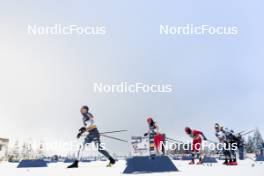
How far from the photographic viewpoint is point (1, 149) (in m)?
34.6

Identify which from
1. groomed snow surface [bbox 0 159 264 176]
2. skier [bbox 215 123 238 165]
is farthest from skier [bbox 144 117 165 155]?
skier [bbox 215 123 238 165]

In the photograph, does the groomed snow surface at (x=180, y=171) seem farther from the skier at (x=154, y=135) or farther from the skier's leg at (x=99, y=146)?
the skier at (x=154, y=135)

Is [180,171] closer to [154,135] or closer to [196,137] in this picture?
[154,135]

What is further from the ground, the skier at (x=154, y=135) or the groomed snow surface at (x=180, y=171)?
the skier at (x=154, y=135)

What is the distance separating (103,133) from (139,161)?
A: 2652 mm

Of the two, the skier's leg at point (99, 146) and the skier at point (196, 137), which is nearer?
the skier's leg at point (99, 146)

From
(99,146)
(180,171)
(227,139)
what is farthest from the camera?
(227,139)

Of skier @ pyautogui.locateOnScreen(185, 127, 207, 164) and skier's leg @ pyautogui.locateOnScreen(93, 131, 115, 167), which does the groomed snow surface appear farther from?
skier @ pyautogui.locateOnScreen(185, 127, 207, 164)

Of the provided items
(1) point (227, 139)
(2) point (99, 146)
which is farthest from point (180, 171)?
(1) point (227, 139)

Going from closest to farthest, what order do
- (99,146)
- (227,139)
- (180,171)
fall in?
(180,171)
(99,146)
(227,139)

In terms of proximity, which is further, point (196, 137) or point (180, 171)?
point (196, 137)

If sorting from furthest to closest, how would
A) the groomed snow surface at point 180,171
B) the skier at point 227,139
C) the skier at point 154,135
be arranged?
the skier at point 227,139, the skier at point 154,135, the groomed snow surface at point 180,171

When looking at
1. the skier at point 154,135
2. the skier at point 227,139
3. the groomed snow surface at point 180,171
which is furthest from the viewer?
the skier at point 227,139

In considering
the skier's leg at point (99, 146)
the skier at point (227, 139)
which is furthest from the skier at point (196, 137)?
the skier's leg at point (99, 146)
